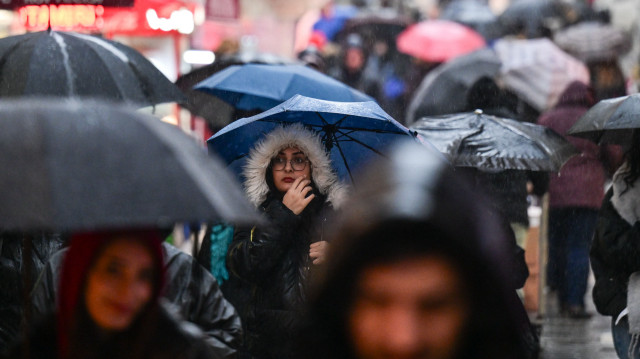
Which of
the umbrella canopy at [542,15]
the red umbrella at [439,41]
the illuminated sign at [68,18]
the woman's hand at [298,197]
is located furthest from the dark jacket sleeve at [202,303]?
the umbrella canopy at [542,15]

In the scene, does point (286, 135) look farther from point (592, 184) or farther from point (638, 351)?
point (592, 184)

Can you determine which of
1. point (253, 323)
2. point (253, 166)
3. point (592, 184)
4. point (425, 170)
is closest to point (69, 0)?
point (253, 166)

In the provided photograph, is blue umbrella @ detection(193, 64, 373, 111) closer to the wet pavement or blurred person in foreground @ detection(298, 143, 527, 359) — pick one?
the wet pavement

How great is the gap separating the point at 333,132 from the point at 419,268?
438 centimetres

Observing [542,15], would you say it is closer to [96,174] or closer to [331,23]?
[331,23]

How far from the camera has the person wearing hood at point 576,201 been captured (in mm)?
11781

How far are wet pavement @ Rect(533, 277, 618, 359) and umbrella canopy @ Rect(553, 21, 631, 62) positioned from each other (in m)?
7.53

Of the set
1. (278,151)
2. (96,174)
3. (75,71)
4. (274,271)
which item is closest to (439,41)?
(278,151)

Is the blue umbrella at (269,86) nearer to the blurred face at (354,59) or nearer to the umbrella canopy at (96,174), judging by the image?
the umbrella canopy at (96,174)

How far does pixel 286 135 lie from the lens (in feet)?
20.7

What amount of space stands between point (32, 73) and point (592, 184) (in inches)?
278

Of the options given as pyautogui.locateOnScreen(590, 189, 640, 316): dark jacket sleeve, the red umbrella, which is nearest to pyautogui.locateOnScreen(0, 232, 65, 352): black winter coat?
pyautogui.locateOnScreen(590, 189, 640, 316): dark jacket sleeve

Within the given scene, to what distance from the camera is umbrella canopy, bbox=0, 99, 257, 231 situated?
2.75 m

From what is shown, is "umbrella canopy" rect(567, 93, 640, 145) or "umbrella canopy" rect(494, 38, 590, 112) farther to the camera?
"umbrella canopy" rect(494, 38, 590, 112)
